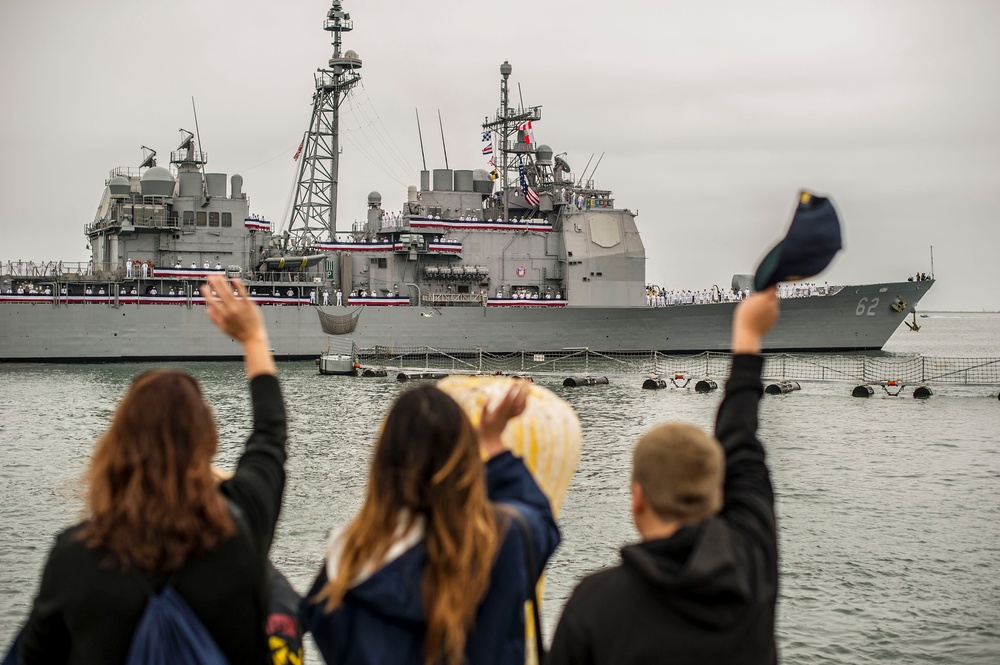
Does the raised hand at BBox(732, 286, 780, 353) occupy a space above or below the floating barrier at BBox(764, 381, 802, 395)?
above

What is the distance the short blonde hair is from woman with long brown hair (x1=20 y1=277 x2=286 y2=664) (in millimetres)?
1050

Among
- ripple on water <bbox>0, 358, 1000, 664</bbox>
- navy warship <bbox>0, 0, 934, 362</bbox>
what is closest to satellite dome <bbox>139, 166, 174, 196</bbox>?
navy warship <bbox>0, 0, 934, 362</bbox>

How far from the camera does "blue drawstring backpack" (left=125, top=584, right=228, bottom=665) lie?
100 inches

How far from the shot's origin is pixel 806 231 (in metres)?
2.68

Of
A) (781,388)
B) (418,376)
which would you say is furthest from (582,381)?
(781,388)

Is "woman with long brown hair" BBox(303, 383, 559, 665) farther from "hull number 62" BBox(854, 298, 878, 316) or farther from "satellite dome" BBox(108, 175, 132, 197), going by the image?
"hull number 62" BBox(854, 298, 878, 316)

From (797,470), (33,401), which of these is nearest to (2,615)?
(797,470)

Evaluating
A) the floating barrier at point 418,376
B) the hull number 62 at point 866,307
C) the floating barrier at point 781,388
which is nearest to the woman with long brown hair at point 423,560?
the floating barrier at point 781,388

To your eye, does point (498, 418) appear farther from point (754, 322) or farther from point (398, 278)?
point (398, 278)

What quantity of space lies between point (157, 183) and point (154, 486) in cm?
4291

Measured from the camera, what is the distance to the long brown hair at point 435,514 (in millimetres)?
2465

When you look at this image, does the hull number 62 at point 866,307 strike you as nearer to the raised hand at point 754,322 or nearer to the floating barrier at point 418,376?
the floating barrier at point 418,376

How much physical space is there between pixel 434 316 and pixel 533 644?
40.2 m

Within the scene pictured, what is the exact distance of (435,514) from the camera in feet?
8.14
